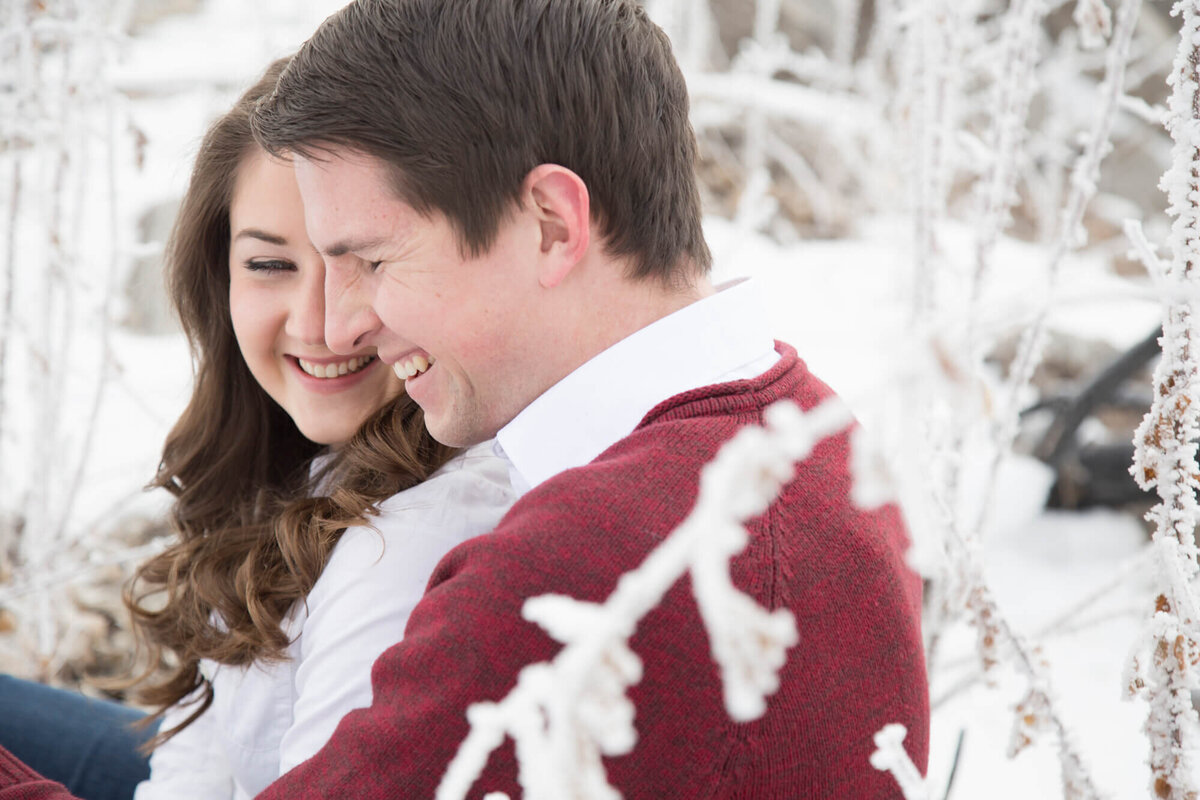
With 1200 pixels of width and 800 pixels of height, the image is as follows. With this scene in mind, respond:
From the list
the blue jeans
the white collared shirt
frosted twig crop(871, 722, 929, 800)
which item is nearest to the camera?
frosted twig crop(871, 722, 929, 800)

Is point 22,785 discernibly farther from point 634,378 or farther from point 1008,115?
point 1008,115

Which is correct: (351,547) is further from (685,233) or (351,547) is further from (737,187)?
(737,187)

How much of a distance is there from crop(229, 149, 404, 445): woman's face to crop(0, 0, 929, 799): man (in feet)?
0.51

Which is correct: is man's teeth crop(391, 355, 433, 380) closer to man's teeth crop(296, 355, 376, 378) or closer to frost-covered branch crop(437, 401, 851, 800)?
man's teeth crop(296, 355, 376, 378)

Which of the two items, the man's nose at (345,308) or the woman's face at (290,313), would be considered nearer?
the man's nose at (345,308)

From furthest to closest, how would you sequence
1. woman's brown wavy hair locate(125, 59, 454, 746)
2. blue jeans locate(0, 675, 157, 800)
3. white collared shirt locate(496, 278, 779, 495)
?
blue jeans locate(0, 675, 157, 800), woman's brown wavy hair locate(125, 59, 454, 746), white collared shirt locate(496, 278, 779, 495)

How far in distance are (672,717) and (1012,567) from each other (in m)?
2.16

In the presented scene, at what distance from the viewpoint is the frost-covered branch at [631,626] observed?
1.31 ft

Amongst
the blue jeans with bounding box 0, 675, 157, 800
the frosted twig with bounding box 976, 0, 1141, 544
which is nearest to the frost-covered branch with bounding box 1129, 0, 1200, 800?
the frosted twig with bounding box 976, 0, 1141, 544

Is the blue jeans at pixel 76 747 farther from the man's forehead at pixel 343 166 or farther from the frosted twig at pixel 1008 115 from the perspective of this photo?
the frosted twig at pixel 1008 115

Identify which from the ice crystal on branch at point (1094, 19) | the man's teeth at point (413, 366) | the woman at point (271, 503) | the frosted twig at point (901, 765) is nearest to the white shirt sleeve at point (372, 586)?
the woman at point (271, 503)

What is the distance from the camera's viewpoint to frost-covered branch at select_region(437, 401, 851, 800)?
1.31 feet

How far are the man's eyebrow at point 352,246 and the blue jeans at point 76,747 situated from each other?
0.97 metres

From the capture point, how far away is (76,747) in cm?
164
